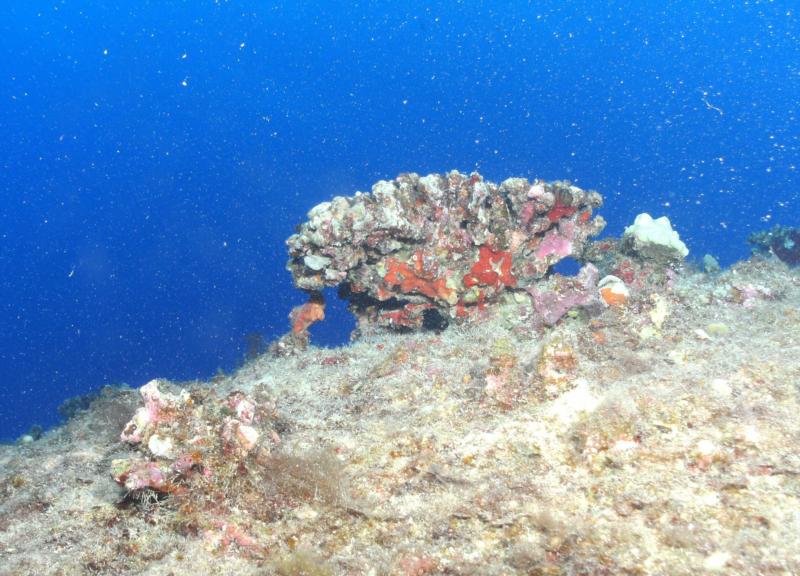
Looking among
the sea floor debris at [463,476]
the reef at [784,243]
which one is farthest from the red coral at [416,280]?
the reef at [784,243]

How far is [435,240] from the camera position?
6.98 metres

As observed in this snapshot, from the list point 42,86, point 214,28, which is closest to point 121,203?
point 42,86

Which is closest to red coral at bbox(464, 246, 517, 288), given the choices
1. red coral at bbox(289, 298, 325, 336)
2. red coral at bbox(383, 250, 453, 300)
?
red coral at bbox(383, 250, 453, 300)

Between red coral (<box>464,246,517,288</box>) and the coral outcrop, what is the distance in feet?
0.05

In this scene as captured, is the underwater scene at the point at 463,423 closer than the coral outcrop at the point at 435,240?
Yes

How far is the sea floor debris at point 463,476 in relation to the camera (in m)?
2.63

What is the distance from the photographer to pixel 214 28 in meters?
124

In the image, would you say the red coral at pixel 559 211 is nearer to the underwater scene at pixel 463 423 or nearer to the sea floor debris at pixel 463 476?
the underwater scene at pixel 463 423

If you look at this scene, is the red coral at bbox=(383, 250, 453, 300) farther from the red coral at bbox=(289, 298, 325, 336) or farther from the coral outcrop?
the red coral at bbox=(289, 298, 325, 336)

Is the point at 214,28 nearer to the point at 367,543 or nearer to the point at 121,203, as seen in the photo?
the point at 121,203

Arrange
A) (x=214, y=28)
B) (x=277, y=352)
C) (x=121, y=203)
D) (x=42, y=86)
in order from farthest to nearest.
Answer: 1. (x=214, y=28)
2. (x=42, y=86)
3. (x=121, y=203)
4. (x=277, y=352)

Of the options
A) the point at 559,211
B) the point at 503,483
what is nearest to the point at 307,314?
the point at 559,211

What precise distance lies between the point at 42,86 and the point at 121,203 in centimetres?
4623

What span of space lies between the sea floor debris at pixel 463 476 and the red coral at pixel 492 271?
92.6 inches
